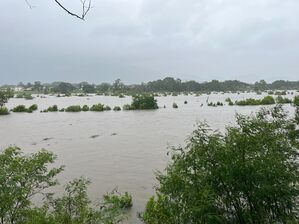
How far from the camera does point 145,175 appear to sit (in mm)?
20156

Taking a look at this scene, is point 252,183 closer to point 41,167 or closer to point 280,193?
point 280,193

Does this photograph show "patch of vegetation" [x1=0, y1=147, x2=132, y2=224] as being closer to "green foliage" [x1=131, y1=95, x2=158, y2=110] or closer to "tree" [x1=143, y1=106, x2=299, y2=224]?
"tree" [x1=143, y1=106, x2=299, y2=224]

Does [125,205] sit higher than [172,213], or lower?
lower

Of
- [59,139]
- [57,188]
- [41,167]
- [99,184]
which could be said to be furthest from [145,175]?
[59,139]

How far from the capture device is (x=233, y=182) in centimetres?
797

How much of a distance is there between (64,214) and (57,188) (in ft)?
31.7

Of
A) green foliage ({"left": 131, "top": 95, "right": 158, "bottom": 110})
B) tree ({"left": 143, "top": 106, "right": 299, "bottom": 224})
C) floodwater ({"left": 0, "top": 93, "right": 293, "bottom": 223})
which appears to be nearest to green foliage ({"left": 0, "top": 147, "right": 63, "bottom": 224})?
tree ({"left": 143, "top": 106, "right": 299, "bottom": 224})

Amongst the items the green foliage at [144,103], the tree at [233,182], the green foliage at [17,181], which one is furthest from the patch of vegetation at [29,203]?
the green foliage at [144,103]

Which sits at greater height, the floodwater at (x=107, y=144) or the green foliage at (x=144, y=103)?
the green foliage at (x=144, y=103)

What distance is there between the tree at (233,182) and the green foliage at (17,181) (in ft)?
12.0

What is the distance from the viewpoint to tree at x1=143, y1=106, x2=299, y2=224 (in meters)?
7.69

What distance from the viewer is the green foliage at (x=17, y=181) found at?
8359 mm

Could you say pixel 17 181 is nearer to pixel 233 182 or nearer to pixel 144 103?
pixel 233 182

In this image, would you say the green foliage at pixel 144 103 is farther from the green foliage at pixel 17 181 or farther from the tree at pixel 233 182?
the tree at pixel 233 182
